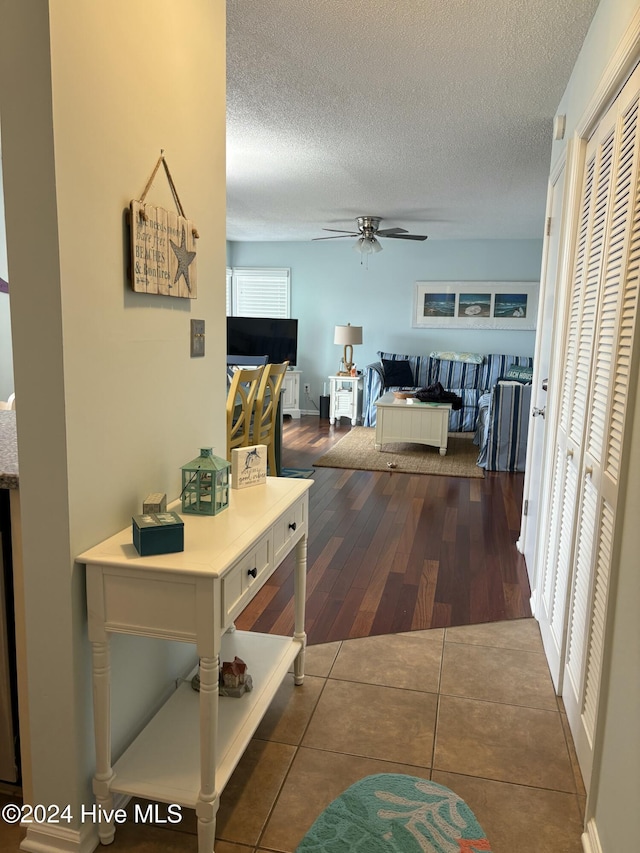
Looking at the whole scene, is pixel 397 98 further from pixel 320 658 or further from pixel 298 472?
pixel 298 472

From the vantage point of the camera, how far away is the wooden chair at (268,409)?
14.9 feet

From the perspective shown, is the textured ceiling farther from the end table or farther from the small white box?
the end table

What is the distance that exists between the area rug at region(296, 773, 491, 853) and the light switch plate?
1372mm

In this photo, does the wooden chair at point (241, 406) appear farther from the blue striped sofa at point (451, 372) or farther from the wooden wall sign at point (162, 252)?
the blue striped sofa at point (451, 372)

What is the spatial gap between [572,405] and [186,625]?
1657mm

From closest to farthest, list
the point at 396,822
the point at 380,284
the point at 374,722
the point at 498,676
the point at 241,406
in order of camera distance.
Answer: the point at 396,822
the point at 374,722
the point at 498,676
the point at 241,406
the point at 380,284

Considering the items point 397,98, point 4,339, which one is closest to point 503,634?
point 397,98

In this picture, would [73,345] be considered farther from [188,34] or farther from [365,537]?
[365,537]

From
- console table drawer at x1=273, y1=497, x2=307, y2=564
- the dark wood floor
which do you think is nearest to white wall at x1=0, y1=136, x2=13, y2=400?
the dark wood floor

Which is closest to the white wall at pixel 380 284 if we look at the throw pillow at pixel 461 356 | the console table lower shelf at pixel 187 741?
the throw pillow at pixel 461 356

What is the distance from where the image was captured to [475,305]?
27.1ft

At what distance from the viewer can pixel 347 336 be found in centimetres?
793

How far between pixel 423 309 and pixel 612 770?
7.42 meters

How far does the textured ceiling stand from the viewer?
2438mm
